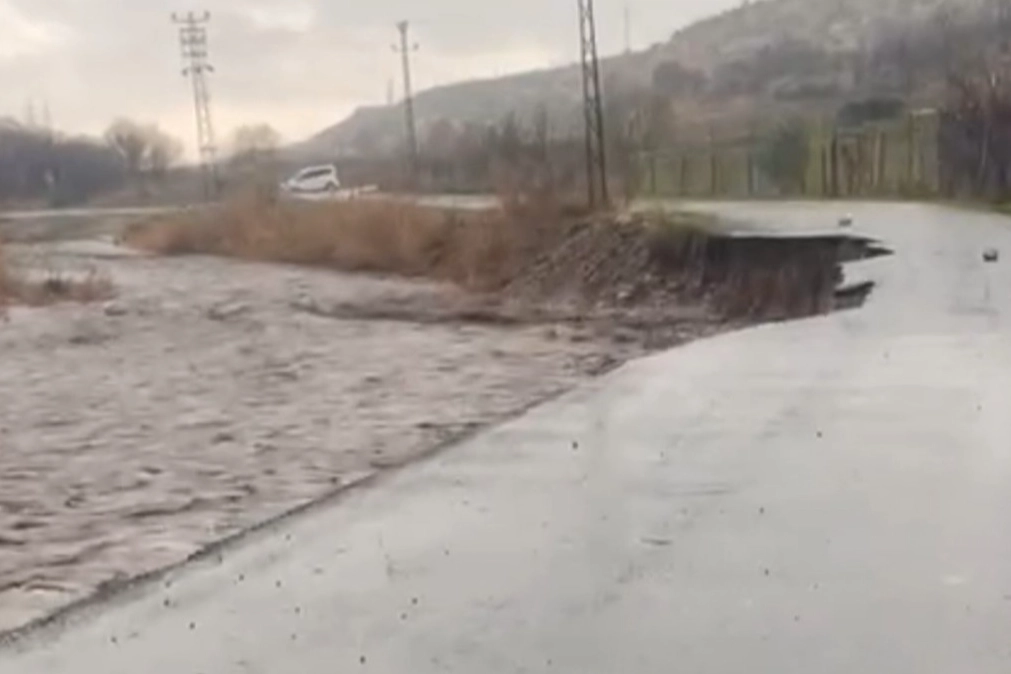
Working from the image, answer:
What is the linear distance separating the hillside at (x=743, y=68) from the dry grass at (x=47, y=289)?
208ft

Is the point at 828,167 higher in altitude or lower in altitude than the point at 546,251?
higher

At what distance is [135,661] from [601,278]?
28.4 metres

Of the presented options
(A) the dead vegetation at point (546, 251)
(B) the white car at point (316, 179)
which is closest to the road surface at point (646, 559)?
(A) the dead vegetation at point (546, 251)

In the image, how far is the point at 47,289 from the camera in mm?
40938

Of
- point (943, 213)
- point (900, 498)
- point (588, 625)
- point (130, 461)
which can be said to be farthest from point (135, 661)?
point (943, 213)

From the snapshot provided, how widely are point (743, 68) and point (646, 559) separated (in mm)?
134210

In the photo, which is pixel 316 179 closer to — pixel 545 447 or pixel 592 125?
pixel 592 125

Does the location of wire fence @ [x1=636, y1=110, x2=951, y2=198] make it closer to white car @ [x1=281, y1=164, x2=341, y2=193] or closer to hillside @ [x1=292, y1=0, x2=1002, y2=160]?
white car @ [x1=281, y1=164, x2=341, y2=193]

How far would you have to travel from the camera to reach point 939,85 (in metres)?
96.4

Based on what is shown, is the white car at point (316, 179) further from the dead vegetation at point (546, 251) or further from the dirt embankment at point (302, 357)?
the dirt embankment at point (302, 357)

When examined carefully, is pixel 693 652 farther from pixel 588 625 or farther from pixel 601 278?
pixel 601 278

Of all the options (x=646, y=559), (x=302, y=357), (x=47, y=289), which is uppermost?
(x=646, y=559)

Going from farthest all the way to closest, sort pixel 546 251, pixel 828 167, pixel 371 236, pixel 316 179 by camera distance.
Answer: pixel 316 179 → pixel 828 167 → pixel 371 236 → pixel 546 251

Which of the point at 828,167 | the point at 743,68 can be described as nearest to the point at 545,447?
the point at 828,167
